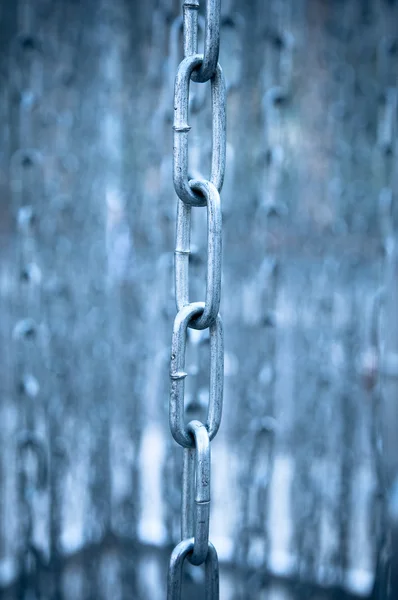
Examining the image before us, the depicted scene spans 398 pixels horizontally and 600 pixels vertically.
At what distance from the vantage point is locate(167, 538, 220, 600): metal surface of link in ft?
2.24

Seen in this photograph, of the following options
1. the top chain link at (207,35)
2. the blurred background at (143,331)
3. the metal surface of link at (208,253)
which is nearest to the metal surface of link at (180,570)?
the metal surface of link at (208,253)

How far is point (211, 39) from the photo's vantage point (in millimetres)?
640

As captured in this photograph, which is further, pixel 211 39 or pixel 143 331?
pixel 143 331

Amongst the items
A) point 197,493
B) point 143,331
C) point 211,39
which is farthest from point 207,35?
point 143,331

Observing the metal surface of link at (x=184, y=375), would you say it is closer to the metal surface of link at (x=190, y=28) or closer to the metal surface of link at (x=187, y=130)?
the metal surface of link at (x=187, y=130)

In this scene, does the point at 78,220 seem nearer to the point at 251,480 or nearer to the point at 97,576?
the point at 251,480

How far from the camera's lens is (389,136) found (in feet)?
5.56

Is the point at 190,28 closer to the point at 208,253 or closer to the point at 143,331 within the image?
the point at 208,253

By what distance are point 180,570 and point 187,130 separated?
0.44 metres

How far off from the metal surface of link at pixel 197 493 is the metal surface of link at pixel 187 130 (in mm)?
230

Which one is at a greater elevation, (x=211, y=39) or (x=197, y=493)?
(x=211, y=39)

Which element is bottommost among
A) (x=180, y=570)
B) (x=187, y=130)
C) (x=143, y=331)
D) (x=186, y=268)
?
(x=180, y=570)

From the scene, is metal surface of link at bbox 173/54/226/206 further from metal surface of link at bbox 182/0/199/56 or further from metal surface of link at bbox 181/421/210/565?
metal surface of link at bbox 181/421/210/565

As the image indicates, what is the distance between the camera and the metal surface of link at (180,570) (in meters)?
0.68
